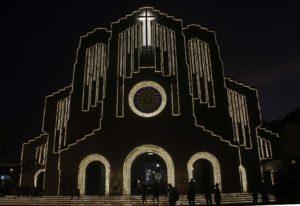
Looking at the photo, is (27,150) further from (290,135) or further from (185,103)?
(290,135)

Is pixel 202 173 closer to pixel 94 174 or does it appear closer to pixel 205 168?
pixel 205 168

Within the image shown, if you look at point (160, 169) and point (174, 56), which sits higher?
point (174, 56)

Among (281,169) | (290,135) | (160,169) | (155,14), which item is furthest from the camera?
(160,169)

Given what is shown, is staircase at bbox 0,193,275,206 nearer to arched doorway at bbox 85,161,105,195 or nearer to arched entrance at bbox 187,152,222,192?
arched entrance at bbox 187,152,222,192

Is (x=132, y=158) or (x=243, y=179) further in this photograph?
(x=243, y=179)

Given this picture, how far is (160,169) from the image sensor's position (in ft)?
126

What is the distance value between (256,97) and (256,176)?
28.0 ft

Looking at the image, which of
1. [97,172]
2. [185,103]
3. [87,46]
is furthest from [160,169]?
[87,46]

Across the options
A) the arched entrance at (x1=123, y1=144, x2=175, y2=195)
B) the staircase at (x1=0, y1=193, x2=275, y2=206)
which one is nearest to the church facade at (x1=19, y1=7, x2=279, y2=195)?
the arched entrance at (x1=123, y1=144, x2=175, y2=195)

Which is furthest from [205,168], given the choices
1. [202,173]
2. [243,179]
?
[243,179]

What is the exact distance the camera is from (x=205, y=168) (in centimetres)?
3203

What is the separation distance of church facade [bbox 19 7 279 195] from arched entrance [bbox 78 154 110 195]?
0.29 ft

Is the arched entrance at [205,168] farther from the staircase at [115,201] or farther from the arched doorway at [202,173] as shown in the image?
the staircase at [115,201]

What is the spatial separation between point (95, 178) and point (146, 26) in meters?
16.5
